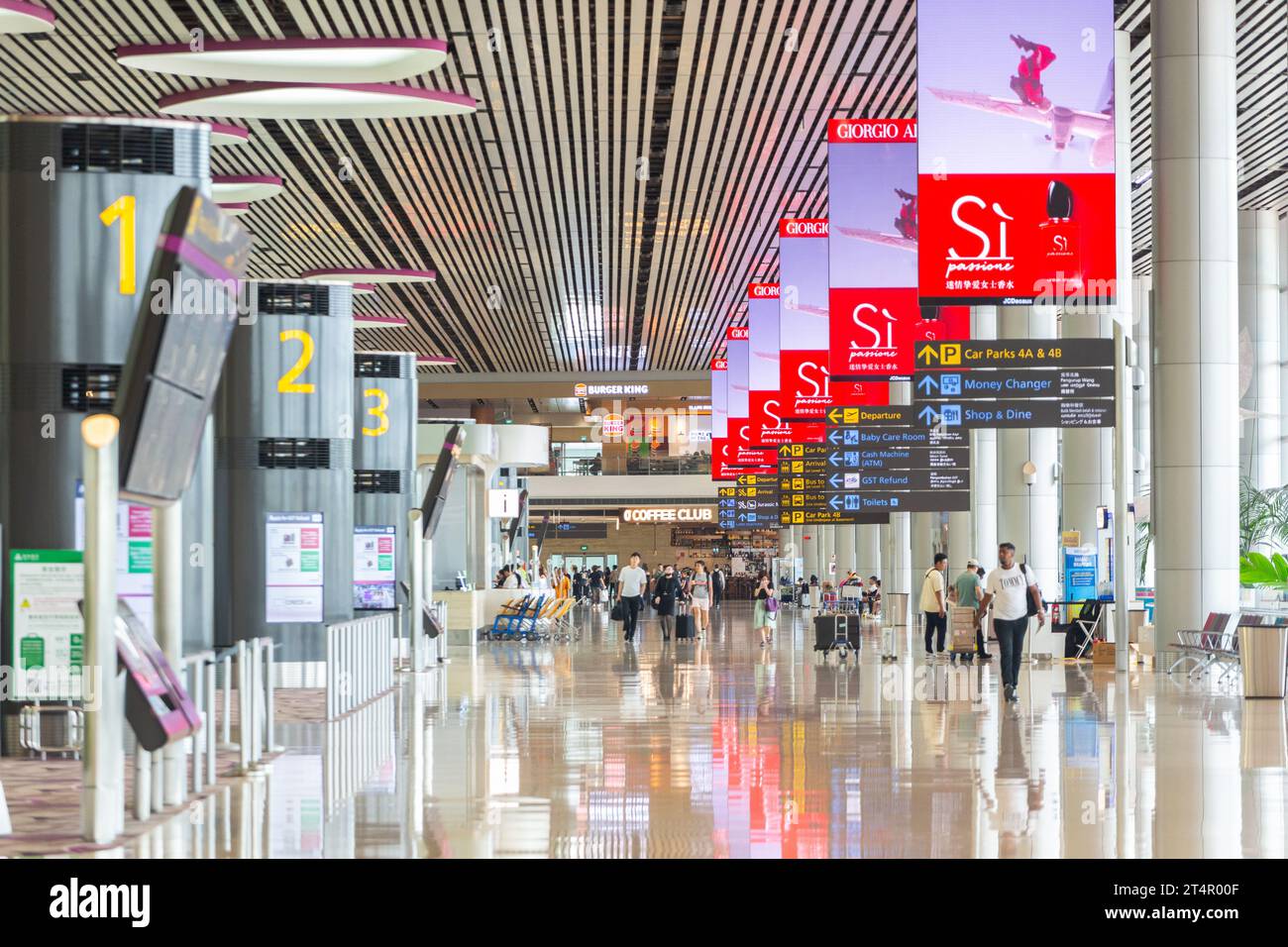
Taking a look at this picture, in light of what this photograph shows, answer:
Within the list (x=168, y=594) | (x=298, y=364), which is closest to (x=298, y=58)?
(x=298, y=364)

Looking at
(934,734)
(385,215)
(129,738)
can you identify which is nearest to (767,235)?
(385,215)

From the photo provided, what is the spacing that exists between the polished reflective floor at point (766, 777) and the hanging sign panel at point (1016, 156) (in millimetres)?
3709

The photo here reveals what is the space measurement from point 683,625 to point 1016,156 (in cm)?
1781

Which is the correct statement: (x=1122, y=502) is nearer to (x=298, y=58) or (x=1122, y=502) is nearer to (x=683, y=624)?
(x=683, y=624)

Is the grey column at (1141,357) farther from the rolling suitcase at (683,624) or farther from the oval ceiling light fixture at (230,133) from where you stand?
the oval ceiling light fixture at (230,133)

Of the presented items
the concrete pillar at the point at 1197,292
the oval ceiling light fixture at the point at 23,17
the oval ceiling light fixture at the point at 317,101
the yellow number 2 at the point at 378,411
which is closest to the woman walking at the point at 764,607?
the yellow number 2 at the point at 378,411

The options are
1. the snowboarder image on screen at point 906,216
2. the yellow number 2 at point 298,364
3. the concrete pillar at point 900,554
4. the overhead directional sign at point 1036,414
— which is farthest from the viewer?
the concrete pillar at point 900,554

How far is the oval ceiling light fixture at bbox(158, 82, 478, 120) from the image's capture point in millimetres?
17391

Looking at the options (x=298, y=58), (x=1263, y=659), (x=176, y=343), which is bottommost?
(x=1263, y=659)

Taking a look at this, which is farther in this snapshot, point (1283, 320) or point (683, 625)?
point (1283, 320)

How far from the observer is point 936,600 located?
81.1 feet

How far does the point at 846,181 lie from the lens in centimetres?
2005

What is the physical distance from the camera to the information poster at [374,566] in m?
23.2
